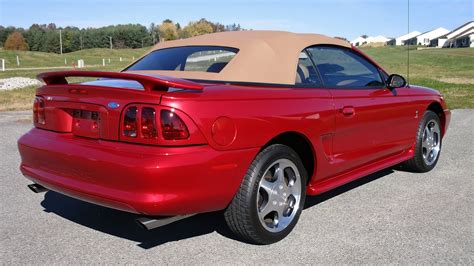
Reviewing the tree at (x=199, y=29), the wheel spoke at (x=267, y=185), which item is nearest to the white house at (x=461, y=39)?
the tree at (x=199, y=29)

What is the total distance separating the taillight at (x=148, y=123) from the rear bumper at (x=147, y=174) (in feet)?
0.23

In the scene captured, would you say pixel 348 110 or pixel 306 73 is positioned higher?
pixel 306 73

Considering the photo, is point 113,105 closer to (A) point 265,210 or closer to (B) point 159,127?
(B) point 159,127

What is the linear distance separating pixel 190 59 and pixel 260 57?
24.6 inches

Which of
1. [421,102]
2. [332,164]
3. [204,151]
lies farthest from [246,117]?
[421,102]

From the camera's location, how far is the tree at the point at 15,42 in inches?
3981

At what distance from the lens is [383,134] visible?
4.61 metres

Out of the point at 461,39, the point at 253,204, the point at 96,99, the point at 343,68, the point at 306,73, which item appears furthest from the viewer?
the point at 461,39

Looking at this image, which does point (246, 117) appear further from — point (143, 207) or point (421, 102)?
point (421, 102)

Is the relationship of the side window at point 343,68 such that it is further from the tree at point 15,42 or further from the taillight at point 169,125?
the tree at point 15,42

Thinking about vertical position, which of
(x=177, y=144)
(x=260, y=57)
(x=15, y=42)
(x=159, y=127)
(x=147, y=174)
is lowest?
(x=147, y=174)

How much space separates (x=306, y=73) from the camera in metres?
3.98

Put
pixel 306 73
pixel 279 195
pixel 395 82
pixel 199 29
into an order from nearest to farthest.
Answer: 1. pixel 279 195
2. pixel 306 73
3. pixel 395 82
4. pixel 199 29

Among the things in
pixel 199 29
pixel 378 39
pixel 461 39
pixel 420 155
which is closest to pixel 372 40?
pixel 378 39
